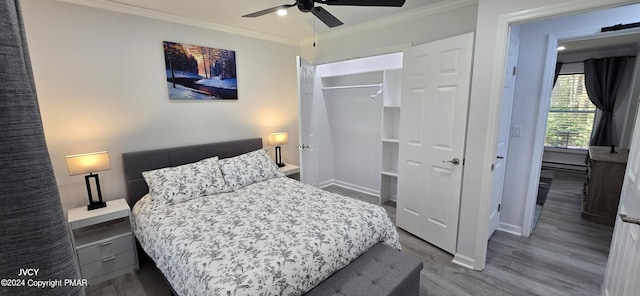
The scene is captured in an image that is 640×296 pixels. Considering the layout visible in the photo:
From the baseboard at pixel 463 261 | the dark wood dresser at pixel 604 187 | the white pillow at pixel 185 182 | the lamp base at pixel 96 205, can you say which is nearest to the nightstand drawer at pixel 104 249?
the lamp base at pixel 96 205

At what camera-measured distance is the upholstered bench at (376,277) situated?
1608 mm

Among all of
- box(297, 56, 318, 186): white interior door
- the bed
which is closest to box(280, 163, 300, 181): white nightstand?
box(297, 56, 318, 186): white interior door

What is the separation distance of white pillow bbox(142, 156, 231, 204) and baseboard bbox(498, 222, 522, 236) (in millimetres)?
3195

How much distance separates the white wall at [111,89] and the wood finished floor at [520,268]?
3.31 ft

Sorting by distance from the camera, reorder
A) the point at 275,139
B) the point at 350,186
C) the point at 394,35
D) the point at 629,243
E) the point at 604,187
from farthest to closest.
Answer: the point at 350,186
the point at 275,139
the point at 604,187
the point at 394,35
the point at 629,243

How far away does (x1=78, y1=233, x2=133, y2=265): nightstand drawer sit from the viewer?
7.29 feet

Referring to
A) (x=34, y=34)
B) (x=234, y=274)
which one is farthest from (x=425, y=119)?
(x=34, y=34)

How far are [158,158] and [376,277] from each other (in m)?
2.49

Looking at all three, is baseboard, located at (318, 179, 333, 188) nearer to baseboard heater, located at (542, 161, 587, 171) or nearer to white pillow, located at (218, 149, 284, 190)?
white pillow, located at (218, 149, 284, 190)

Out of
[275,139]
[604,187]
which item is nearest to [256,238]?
[275,139]

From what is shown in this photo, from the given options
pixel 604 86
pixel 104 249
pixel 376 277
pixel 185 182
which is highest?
pixel 604 86

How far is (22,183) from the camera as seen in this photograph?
1.17ft

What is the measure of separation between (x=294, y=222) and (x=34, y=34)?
265 centimetres

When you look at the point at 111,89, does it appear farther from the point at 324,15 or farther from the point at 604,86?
the point at 604,86
